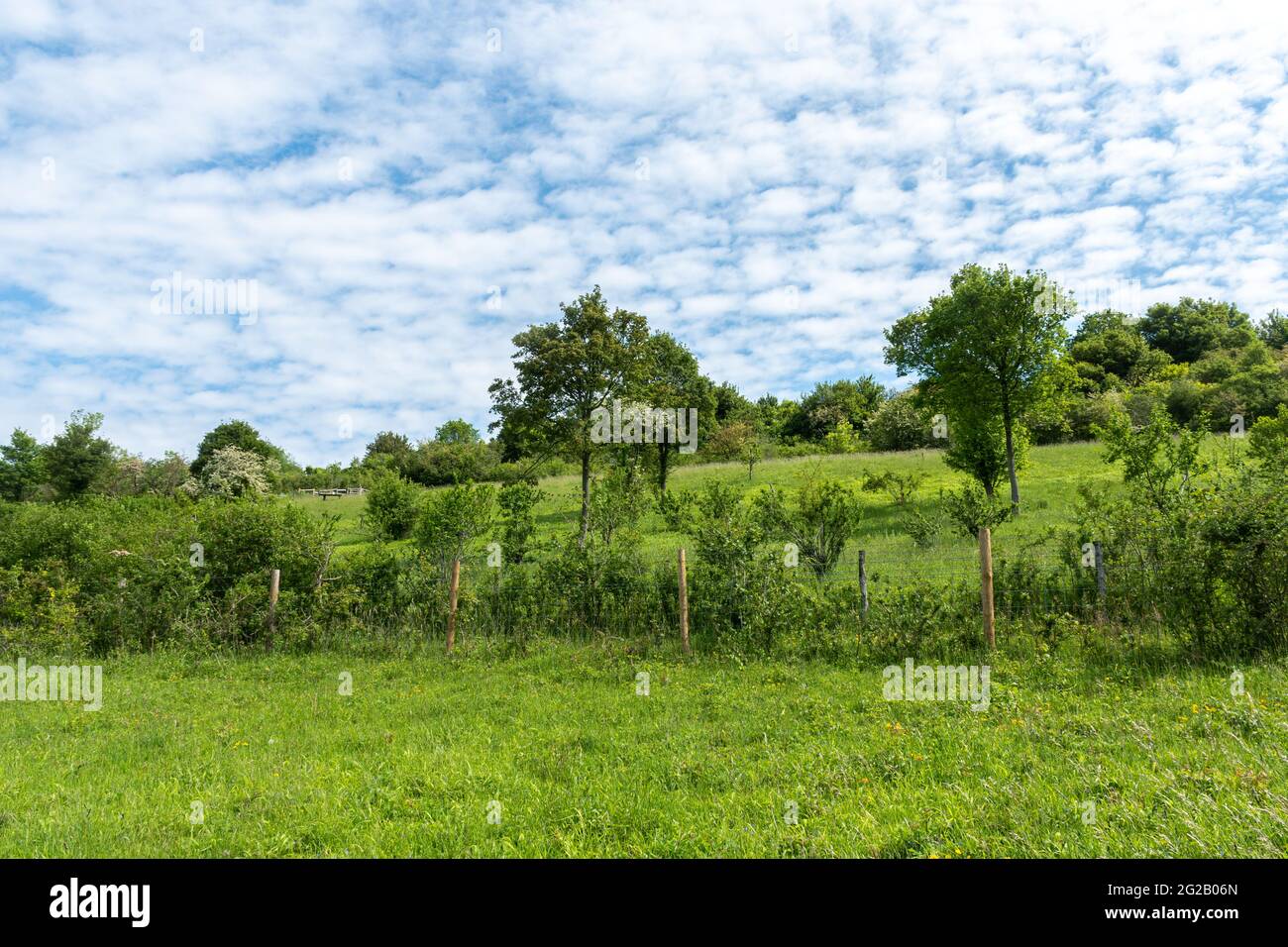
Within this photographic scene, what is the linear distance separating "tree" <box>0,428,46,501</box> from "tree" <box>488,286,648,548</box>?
36166 millimetres

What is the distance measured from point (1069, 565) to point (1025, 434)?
1930 cm

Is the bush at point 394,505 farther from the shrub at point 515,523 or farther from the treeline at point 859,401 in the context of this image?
the shrub at point 515,523

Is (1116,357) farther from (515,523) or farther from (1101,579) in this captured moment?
(515,523)

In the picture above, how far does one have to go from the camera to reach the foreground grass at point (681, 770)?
14.6ft

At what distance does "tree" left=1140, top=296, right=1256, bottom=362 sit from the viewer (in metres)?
64.6

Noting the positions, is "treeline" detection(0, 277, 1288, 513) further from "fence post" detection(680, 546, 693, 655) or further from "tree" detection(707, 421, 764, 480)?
"fence post" detection(680, 546, 693, 655)

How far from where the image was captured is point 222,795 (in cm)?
→ 588

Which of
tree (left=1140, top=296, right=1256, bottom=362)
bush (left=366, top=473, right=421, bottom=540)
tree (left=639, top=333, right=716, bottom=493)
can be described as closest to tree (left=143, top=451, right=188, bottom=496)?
bush (left=366, top=473, right=421, bottom=540)

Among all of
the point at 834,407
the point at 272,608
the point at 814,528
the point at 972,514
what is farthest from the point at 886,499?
the point at 834,407

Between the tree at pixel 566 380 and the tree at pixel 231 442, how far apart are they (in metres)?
46.2

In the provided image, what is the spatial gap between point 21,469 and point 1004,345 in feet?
195

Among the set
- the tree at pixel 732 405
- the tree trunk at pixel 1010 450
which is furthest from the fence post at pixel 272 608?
the tree at pixel 732 405

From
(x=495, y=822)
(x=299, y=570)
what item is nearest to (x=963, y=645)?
(x=495, y=822)
